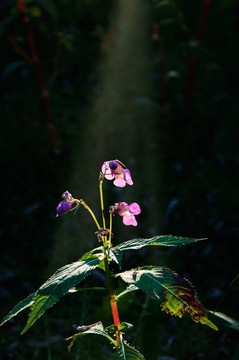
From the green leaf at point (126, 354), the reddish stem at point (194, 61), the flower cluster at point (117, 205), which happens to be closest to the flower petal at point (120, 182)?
the flower cluster at point (117, 205)

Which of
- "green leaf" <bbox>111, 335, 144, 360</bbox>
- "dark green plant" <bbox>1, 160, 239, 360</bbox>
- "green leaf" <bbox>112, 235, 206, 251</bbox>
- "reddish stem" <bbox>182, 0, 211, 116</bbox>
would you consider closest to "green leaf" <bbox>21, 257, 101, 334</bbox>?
"dark green plant" <bbox>1, 160, 239, 360</bbox>

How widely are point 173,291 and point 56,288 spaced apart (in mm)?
288

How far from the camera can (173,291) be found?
2.96 ft

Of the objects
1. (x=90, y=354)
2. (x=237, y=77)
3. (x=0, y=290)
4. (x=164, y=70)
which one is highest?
(x=164, y=70)

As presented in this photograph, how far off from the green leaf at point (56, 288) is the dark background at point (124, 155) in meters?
0.46

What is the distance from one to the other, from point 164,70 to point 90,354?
2018 millimetres

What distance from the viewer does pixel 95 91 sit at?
374 cm

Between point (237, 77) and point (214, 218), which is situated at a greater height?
point (237, 77)

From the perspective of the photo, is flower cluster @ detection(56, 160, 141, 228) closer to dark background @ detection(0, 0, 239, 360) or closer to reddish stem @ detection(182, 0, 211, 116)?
dark background @ detection(0, 0, 239, 360)

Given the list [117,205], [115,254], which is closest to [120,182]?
[117,205]

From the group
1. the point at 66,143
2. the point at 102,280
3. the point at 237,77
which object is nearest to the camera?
the point at 102,280

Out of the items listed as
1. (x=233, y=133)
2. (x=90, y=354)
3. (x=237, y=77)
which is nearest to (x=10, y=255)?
(x=90, y=354)

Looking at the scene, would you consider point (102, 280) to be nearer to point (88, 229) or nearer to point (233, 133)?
point (88, 229)

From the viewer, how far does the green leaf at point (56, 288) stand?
2.88 ft
